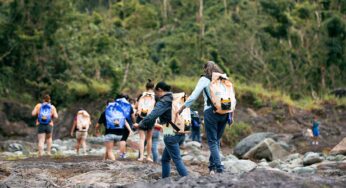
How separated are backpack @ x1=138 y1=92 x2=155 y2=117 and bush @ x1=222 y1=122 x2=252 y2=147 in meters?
13.9

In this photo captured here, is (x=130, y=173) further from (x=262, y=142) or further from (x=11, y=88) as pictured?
(x=11, y=88)

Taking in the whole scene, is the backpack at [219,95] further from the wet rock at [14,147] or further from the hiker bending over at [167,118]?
the wet rock at [14,147]

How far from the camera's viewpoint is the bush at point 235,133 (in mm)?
27500

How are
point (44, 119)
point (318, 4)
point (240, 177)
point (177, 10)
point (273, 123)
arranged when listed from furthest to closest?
point (177, 10)
point (318, 4)
point (273, 123)
point (44, 119)
point (240, 177)

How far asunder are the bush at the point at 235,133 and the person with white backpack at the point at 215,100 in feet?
57.0

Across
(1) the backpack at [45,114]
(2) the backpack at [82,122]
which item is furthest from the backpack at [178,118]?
(2) the backpack at [82,122]

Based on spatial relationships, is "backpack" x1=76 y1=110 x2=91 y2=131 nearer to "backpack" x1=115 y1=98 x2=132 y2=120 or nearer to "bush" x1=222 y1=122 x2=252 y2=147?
"backpack" x1=115 y1=98 x2=132 y2=120

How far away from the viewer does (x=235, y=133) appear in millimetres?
28203

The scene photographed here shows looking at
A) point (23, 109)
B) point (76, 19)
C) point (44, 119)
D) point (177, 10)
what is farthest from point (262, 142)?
point (177, 10)

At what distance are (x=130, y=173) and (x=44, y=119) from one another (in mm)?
6164

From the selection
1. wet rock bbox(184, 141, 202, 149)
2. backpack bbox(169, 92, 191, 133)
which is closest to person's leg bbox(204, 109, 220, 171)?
backpack bbox(169, 92, 191, 133)

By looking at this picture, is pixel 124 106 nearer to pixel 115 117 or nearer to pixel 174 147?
pixel 115 117

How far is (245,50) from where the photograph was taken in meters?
42.9

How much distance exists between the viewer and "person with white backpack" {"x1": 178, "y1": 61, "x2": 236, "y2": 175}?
986 centimetres
